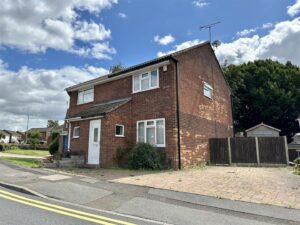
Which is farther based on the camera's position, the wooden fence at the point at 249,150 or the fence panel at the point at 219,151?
the fence panel at the point at 219,151

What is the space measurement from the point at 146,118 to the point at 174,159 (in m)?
3.14

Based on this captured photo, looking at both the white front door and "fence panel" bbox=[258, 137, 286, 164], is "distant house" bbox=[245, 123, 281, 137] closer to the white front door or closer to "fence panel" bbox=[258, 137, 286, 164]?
"fence panel" bbox=[258, 137, 286, 164]

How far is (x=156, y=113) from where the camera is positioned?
14430mm

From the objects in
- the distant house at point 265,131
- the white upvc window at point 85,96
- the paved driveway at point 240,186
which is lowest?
the paved driveway at point 240,186

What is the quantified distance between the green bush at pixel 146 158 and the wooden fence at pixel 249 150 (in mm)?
5385

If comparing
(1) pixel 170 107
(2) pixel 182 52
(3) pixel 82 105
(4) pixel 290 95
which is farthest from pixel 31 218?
(4) pixel 290 95

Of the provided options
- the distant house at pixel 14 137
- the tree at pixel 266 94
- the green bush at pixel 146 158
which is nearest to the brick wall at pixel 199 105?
the green bush at pixel 146 158

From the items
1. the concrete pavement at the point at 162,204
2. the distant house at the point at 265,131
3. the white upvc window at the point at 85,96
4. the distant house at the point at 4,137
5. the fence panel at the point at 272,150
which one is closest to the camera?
the concrete pavement at the point at 162,204

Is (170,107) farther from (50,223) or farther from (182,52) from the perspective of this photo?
(50,223)

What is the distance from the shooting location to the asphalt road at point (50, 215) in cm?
505

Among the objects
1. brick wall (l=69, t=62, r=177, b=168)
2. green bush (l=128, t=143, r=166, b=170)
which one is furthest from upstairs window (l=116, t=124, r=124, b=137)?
green bush (l=128, t=143, r=166, b=170)

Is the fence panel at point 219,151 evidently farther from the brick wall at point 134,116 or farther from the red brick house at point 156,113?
the brick wall at point 134,116

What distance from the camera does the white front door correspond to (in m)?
14.5

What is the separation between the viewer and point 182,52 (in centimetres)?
1506
